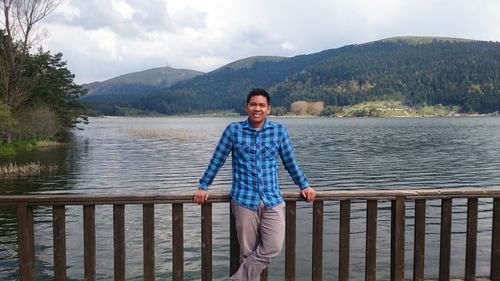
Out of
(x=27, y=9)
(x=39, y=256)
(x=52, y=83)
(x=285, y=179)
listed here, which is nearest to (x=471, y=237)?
(x=39, y=256)

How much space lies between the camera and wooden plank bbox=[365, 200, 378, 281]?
5395 mm

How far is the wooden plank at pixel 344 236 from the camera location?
5363 mm

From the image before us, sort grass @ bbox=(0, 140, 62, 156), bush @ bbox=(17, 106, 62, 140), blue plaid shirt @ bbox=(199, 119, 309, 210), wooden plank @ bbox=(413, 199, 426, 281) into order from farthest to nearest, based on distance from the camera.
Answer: bush @ bbox=(17, 106, 62, 140) < grass @ bbox=(0, 140, 62, 156) < wooden plank @ bbox=(413, 199, 426, 281) < blue plaid shirt @ bbox=(199, 119, 309, 210)

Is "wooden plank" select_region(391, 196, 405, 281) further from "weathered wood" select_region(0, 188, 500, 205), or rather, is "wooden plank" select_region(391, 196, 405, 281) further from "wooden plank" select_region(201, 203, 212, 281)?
"wooden plank" select_region(201, 203, 212, 281)

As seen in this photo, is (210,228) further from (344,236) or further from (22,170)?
(22,170)

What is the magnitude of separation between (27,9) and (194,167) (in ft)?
87.2

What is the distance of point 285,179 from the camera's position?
101 feet

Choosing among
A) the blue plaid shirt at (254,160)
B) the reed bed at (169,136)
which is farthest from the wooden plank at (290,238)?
the reed bed at (169,136)

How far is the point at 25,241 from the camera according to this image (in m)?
5.05

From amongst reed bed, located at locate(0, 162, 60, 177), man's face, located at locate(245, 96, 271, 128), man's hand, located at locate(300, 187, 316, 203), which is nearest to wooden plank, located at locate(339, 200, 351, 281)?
man's hand, located at locate(300, 187, 316, 203)

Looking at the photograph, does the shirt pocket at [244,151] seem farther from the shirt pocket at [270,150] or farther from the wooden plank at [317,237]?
the wooden plank at [317,237]

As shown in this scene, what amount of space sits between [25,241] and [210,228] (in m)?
2.00

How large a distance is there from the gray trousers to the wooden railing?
0.28m

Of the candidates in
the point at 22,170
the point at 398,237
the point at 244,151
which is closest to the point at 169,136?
the point at 22,170
